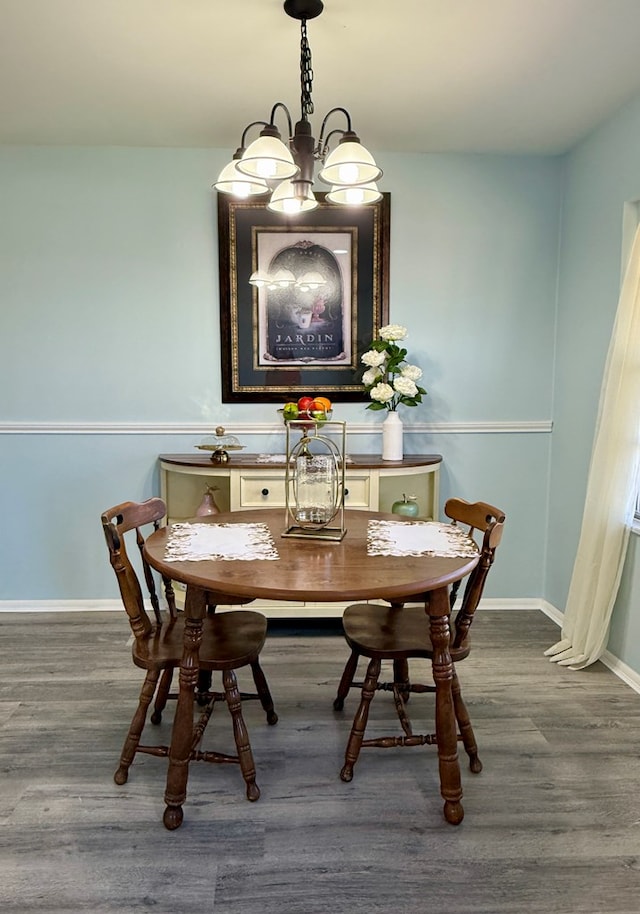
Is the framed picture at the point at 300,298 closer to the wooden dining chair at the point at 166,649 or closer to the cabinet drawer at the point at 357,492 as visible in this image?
the cabinet drawer at the point at 357,492

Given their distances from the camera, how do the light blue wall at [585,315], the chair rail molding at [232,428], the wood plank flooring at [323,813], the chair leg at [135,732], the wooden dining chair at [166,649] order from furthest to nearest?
1. the chair rail molding at [232,428]
2. the light blue wall at [585,315]
3. the chair leg at [135,732]
4. the wooden dining chair at [166,649]
5. the wood plank flooring at [323,813]

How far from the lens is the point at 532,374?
3477 mm

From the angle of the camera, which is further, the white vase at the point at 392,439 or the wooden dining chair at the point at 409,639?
the white vase at the point at 392,439

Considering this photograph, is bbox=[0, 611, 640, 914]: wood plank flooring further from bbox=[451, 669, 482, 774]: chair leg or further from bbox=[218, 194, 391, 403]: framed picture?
bbox=[218, 194, 391, 403]: framed picture

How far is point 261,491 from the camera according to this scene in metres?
3.11

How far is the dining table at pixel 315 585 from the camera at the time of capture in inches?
64.3

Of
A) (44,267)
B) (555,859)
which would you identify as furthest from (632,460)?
(44,267)

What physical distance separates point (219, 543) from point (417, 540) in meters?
0.66

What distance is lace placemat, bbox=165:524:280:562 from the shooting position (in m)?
1.89

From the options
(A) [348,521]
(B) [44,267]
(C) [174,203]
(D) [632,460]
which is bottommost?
(A) [348,521]

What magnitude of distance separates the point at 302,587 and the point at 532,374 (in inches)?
93.3

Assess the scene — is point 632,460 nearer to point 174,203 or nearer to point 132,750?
point 132,750

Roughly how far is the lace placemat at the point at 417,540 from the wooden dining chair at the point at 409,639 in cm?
6

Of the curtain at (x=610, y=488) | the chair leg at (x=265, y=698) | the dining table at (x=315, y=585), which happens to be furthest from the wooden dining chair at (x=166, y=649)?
the curtain at (x=610, y=488)
